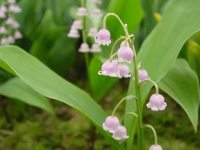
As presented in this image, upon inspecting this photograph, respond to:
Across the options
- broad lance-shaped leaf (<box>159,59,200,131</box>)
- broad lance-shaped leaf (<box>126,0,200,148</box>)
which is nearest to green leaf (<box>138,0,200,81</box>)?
broad lance-shaped leaf (<box>126,0,200,148</box>)

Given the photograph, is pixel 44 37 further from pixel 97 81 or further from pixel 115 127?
pixel 115 127

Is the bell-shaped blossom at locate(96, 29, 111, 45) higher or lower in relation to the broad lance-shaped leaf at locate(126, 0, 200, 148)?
higher

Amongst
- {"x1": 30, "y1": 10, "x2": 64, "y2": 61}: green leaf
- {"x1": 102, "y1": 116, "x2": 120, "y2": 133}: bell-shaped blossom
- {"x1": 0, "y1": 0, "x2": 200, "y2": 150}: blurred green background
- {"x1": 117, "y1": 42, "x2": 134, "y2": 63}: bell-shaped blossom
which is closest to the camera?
{"x1": 117, "y1": 42, "x2": 134, "y2": 63}: bell-shaped blossom

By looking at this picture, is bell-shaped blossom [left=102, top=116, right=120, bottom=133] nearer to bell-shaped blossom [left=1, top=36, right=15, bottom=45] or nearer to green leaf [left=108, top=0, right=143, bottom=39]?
green leaf [left=108, top=0, right=143, bottom=39]

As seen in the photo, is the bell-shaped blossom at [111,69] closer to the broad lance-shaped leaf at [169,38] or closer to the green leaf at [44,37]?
the broad lance-shaped leaf at [169,38]

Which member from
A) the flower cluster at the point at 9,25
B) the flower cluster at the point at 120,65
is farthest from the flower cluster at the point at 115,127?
the flower cluster at the point at 9,25

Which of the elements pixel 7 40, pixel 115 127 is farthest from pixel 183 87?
pixel 7 40
